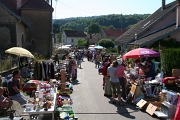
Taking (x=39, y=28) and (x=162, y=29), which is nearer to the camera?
(x=162, y=29)

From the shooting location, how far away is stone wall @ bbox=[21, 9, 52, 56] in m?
37.0

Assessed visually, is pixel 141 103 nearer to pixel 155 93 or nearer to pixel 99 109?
pixel 99 109

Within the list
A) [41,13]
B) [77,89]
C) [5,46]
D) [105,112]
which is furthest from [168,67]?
[41,13]

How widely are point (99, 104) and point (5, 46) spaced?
21142 mm

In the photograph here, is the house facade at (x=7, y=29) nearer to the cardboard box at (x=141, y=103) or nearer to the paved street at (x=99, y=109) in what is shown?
the paved street at (x=99, y=109)

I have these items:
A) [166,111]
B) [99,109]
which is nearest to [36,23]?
[99,109]

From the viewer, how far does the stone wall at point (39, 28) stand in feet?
121

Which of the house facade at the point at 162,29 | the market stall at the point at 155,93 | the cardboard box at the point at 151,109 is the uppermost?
the house facade at the point at 162,29

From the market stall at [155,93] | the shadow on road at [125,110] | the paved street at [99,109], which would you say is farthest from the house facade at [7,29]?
the shadow on road at [125,110]

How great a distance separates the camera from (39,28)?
37406 mm

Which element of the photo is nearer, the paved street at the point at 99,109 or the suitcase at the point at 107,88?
the paved street at the point at 99,109

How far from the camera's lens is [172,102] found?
8531 mm

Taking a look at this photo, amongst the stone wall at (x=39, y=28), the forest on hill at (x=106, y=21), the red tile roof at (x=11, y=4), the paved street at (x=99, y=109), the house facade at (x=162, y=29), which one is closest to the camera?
the paved street at (x=99, y=109)

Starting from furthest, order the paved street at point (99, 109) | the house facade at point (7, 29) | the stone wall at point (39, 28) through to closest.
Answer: the stone wall at point (39, 28) → the house facade at point (7, 29) → the paved street at point (99, 109)
